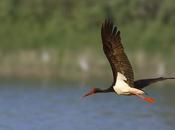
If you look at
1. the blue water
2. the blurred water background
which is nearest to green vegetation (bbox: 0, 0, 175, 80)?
the blurred water background

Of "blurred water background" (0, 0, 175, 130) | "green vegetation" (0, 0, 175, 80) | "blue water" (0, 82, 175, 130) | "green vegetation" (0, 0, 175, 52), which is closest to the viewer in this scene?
"blue water" (0, 82, 175, 130)

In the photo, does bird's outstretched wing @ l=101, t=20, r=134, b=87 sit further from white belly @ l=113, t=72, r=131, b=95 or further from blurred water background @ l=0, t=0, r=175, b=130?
blurred water background @ l=0, t=0, r=175, b=130

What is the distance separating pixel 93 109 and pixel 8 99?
→ 2.52 metres

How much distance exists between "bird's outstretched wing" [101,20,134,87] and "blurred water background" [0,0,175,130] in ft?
15.8

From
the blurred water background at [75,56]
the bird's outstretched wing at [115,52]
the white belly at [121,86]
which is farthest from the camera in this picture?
the blurred water background at [75,56]

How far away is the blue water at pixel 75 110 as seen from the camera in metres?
16.3

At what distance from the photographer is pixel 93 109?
19250 millimetres

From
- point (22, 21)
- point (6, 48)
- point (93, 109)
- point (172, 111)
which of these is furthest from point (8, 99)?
point (22, 21)

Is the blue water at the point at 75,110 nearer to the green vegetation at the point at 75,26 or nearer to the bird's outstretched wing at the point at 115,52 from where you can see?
the bird's outstretched wing at the point at 115,52

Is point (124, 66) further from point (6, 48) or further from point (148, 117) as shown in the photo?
point (6, 48)

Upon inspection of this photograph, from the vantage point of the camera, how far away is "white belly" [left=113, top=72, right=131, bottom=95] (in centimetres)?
1260

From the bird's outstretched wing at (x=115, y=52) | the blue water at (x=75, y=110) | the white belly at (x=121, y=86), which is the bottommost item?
the blue water at (x=75, y=110)

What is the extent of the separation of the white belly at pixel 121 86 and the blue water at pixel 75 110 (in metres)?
3.08

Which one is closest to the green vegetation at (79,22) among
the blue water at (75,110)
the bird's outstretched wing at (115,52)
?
the blue water at (75,110)
